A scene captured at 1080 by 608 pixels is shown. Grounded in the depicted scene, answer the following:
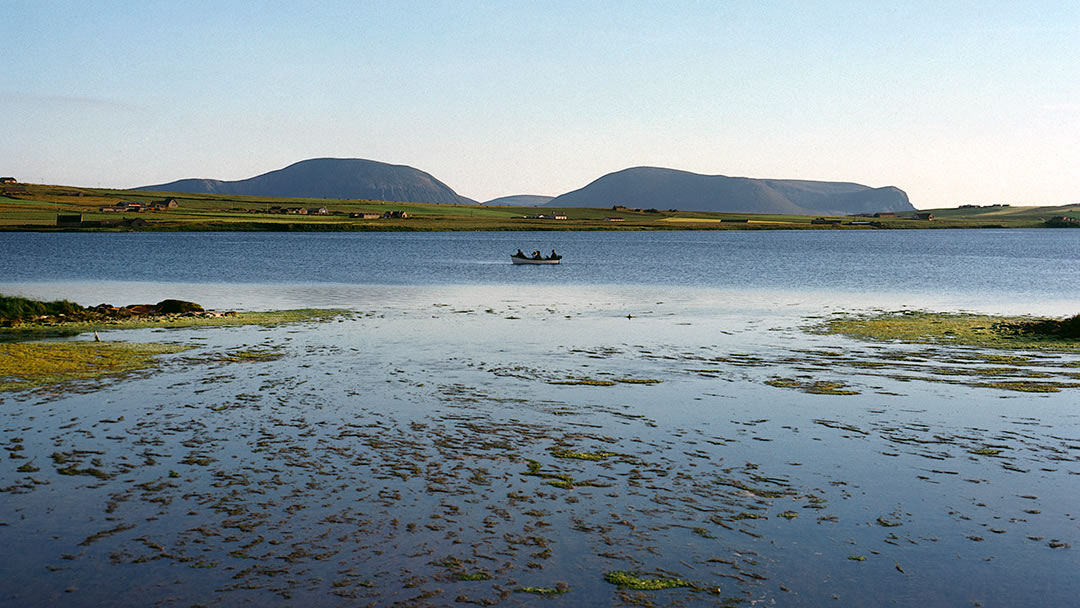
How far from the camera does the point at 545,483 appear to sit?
15.0m

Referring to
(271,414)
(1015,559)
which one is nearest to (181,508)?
(271,414)

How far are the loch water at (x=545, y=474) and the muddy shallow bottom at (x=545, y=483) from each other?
0.06 metres

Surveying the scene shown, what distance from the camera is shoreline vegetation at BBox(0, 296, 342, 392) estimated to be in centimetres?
2433

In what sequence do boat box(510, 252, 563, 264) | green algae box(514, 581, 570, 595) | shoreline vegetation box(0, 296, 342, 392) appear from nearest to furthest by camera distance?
green algae box(514, 581, 570, 595) < shoreline vegetation box(0, 296, 342, 392) < boat box(510, 252, 563, 264)

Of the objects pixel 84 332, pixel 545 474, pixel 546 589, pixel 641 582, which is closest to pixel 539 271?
pixel 84 332

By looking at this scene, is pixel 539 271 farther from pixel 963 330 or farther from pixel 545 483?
pixel 545 483

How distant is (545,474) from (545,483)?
503 mm

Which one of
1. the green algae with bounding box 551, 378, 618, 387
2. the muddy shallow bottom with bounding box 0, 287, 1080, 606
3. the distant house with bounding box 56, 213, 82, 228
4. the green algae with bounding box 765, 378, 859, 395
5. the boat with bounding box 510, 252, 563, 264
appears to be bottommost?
the boat with bounding box 510, 252, 563, 264

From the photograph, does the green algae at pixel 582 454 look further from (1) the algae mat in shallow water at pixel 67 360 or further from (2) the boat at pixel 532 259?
(2) the boat at pixel 532 259

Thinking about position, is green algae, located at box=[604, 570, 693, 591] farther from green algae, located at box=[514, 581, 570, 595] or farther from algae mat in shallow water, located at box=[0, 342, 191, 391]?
algae mat in shallow water, located at box=[0, 342, 191, 391]

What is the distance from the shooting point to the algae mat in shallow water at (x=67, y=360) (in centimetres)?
2353

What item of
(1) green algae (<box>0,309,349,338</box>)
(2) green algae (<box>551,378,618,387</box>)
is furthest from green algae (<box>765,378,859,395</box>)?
(1) green algae (<box>0,309,349,338</box>)

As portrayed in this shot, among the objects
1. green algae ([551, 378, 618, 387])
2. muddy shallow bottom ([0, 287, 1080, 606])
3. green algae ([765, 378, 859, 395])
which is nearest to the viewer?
muddy shallow bottom ([0, 287, 1080, 606])

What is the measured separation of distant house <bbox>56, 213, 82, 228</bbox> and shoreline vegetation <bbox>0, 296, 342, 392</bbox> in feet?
461
